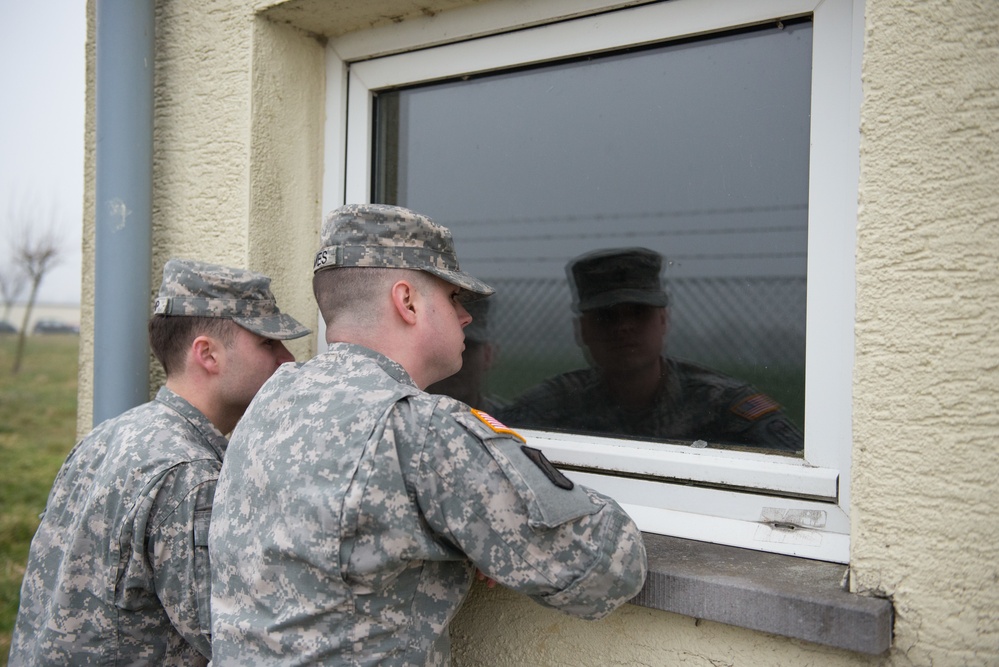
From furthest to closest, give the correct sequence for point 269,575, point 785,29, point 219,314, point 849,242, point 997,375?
1. point 219,314
2. point 785,29
3. point 849,242
4. point 269,575
5. point 997,375

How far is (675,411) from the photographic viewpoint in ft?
6.09

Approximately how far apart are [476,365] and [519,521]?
1.00 meters

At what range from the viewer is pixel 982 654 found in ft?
4.04

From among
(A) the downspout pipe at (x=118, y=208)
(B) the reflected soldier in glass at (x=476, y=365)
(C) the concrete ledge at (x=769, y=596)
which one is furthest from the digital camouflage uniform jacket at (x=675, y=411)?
(A) the downspout pipe at (x=118, y=208)

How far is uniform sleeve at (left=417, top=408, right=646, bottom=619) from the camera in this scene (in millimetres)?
1271

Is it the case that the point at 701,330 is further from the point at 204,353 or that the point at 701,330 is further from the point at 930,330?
the point at 204,353

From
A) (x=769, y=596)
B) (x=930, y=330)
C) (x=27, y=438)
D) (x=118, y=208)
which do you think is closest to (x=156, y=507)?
(x=118, y=208)

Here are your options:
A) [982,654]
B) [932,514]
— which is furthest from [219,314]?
[982,654]

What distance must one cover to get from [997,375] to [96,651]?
1958 mm

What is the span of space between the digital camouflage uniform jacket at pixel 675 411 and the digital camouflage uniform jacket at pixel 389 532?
20.6 inches

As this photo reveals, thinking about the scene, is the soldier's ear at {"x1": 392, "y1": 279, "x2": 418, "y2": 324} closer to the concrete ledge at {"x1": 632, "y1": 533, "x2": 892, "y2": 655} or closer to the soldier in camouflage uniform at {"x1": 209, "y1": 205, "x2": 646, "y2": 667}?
the soldier in camouflage uniform at {"x1": 209, "y1": 205, "x2": 646, "y2": 667}

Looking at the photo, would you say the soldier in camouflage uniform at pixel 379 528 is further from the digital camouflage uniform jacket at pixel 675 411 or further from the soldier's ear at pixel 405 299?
the digital camouflage uniform jacket at pixel 675 411

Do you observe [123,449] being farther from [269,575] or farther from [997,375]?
[997,375]

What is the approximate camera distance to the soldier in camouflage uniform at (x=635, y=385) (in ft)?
5.82
